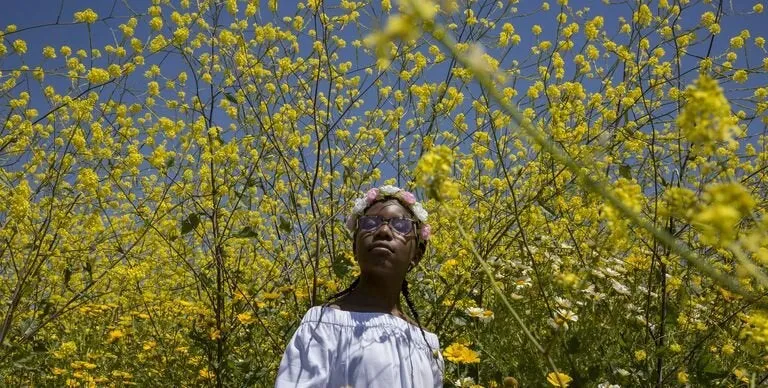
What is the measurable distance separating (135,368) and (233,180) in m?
1.04

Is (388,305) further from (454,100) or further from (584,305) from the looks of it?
(454,100)

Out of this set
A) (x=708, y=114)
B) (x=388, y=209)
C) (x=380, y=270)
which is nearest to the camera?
Result: (x=708, y=114)

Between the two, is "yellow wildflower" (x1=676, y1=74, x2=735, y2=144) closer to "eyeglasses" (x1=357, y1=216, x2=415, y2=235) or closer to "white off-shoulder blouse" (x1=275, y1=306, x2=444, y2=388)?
"white off-shoulder blouse" (x1=275, y1=306, x2=444, y2=388)

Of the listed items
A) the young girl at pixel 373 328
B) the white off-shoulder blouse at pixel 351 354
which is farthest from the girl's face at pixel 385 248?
the white off-shoulder blouse at pixel 351 354

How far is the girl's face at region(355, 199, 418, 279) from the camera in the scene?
2.12m

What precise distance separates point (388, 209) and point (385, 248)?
17cm

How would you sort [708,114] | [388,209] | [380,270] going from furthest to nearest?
[388,209] → [380,270] → [708,114]

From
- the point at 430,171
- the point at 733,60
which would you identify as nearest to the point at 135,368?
the point at 430,171

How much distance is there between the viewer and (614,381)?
2205mm

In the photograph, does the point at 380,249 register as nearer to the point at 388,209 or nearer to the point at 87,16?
the point at 388,209

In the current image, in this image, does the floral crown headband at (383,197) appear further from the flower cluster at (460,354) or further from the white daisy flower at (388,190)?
the flower cluster at (460,354)

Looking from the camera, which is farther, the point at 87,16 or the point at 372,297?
the point at 87,16

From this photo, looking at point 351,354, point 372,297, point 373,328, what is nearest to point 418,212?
point 372,297

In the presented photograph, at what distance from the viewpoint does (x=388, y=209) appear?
2.25 m
